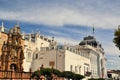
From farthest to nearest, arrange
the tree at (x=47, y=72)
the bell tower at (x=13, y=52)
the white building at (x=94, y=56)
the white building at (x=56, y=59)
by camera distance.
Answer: the white building at (x=94, y=56), the white building at (x=56, y=59), the bell tower at (x=13, y=52), the tree at (x=47, y=72)

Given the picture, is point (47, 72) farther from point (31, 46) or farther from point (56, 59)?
point (56, 59)

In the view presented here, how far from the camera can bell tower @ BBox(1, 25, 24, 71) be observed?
1833 inches

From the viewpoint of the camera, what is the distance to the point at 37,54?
5941 centimetres

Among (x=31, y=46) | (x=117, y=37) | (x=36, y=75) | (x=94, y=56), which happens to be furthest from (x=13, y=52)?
(x=94, y=56)

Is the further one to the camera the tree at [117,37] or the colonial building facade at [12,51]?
the colonial building facade at [12,51]

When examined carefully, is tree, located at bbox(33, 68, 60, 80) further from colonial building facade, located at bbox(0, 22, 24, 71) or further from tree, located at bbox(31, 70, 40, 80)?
colonial building facade, located at bbox(0, 22, 24, 71)

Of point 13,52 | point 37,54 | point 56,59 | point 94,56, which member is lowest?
point 56,59

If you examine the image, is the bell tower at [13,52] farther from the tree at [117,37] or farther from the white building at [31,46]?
the tree at [117,37]

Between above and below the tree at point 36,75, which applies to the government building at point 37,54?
above

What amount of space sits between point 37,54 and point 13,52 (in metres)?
12.3

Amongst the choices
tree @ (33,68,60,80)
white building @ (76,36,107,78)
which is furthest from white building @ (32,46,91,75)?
white building @ (76,36,107,78)

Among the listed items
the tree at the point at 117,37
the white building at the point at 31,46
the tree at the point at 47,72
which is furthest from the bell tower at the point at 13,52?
the tree at the point at 117,37

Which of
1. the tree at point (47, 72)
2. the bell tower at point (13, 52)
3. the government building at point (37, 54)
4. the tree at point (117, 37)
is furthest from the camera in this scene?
the government building at point (37, 54)

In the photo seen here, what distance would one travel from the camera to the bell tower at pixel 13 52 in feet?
153
